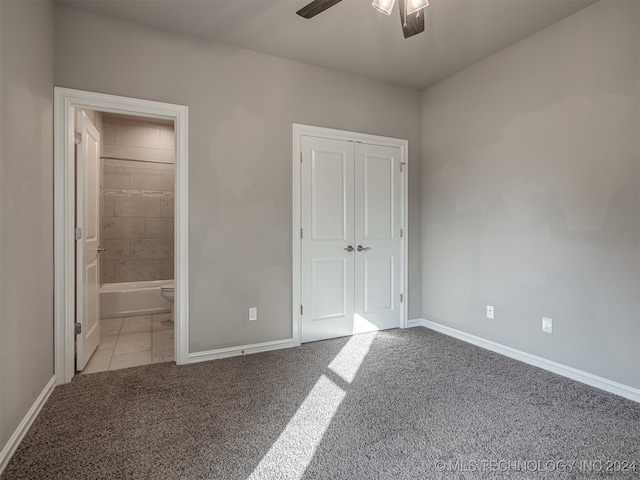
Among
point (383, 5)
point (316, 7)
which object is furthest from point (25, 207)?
point (383, 5)

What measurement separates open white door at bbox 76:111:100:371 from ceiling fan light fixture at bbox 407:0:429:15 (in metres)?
2.45

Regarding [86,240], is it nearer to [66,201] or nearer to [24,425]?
[66,201]

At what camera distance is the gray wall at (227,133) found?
102 inches

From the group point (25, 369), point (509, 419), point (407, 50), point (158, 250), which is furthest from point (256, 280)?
point (158, 250)

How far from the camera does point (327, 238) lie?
3428 mm

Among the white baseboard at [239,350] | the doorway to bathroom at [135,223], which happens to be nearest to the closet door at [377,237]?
the white baseboard at [239,350]

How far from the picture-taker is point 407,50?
10.1ft

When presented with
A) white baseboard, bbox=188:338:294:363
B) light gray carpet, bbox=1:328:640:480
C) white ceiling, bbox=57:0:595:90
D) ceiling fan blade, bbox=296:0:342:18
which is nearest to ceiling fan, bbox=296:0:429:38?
ceiling fan blade, bbox=296:0:342:18

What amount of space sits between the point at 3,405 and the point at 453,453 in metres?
2.15

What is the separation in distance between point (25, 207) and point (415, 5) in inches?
93.9

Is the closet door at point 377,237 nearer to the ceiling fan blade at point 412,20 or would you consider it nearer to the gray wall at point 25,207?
the ceiling fan blade at point 412,20

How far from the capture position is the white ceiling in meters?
2.45

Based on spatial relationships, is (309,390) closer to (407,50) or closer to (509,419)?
(509,419)

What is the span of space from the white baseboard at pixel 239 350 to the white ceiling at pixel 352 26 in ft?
8.67
